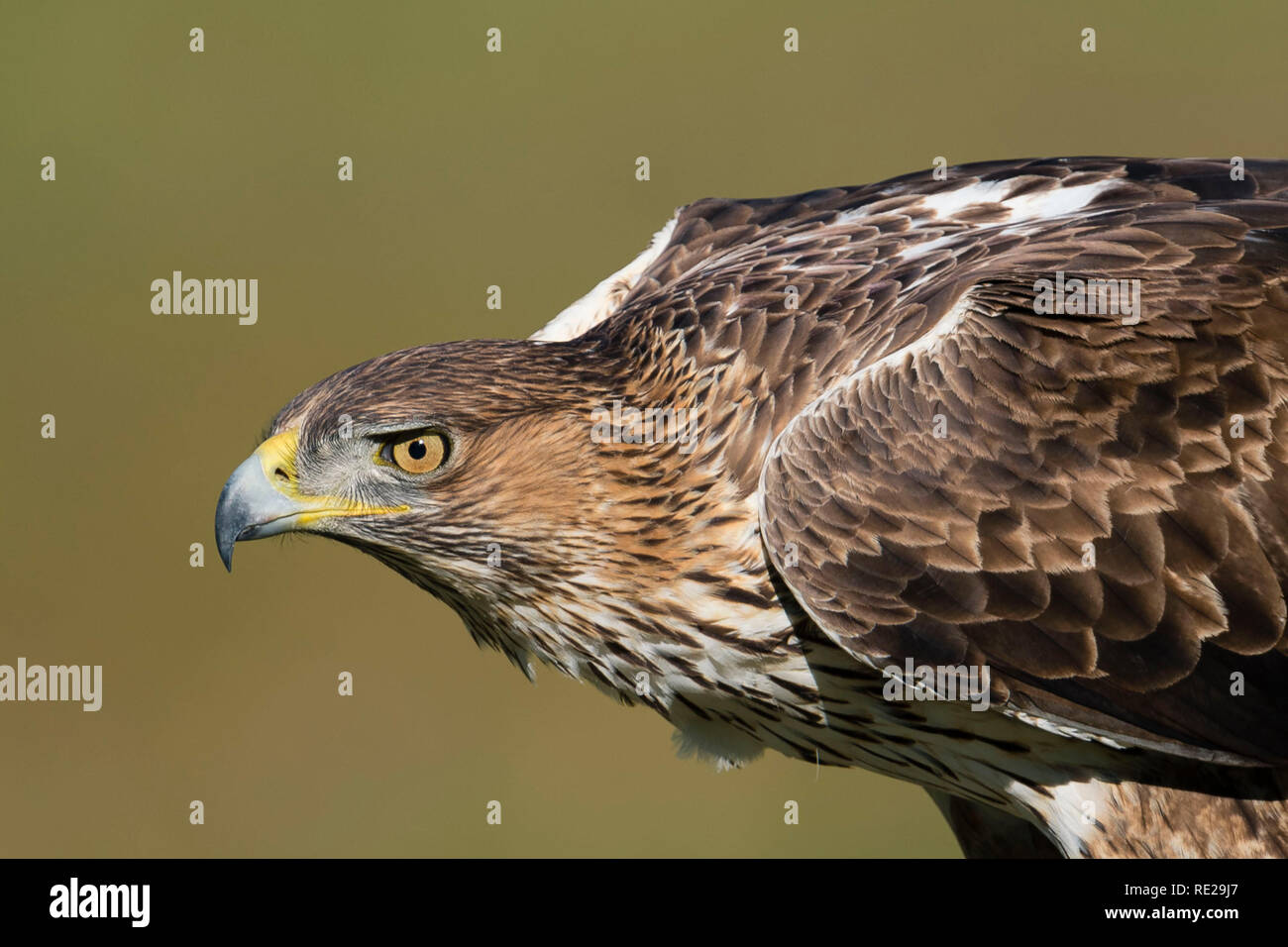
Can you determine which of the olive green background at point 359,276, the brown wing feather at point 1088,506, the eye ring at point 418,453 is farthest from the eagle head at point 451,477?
the olive green background at point 359,276

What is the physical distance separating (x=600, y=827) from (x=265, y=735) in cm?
289

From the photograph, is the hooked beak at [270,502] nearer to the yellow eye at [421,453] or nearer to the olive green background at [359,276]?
the yellow eye at [421,453]

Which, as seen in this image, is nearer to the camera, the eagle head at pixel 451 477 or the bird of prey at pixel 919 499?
the bird of prey at pixel 919 499

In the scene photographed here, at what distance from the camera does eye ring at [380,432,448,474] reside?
506cm

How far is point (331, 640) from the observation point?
13.7 meters

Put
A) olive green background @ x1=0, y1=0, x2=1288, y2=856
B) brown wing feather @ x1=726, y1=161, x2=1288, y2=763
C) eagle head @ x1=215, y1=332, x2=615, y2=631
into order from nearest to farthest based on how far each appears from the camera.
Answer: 1. brown wing feather @ x1=726, y1=161, x2=1288, y2=763
2. eagle head @ x1=215, y1=332, x2=615, y2=631
3. olive green background @ x1=0, y1=0, x2=1288, y2=856

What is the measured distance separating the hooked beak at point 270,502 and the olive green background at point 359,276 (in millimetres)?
6511

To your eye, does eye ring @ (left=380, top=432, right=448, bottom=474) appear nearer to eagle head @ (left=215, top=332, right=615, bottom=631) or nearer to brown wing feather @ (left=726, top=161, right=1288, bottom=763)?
eagle head @ (left=215, top=332, right=615, bottom=631)

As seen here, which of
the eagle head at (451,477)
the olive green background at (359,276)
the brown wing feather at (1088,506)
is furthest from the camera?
the olive green background at (359,276)

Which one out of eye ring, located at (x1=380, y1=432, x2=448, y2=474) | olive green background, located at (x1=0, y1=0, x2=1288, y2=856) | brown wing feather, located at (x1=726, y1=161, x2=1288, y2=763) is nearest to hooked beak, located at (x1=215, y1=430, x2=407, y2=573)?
eye ring, located at (x1=380, y1=432, x2=448, y2=474)

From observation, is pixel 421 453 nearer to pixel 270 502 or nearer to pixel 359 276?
pixel 270 502

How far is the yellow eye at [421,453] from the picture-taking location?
5.07 m

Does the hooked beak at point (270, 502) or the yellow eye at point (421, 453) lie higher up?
the yellow eye at point (421, 453)

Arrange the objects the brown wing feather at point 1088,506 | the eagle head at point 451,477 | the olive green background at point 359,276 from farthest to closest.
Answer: the olive green background at point 359,276 < the eagle head at point 451,477 < the brown wing feather at point 1088,506
